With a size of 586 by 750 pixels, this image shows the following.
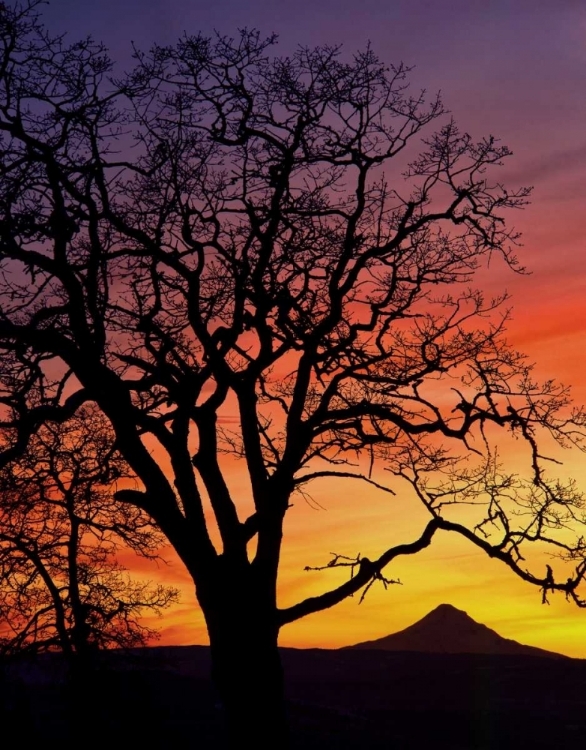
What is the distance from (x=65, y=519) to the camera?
22969mm

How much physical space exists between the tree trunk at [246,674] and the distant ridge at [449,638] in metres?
131

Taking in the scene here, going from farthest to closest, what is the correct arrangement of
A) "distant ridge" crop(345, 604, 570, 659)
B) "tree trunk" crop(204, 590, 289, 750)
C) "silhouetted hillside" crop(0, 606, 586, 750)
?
"distant ridge" crop(345, 604, 570, 659) → "silhouetted hillside" crop(0, 606, 586, 750) → "tree trunk" crop(204, 590, 289, 750)

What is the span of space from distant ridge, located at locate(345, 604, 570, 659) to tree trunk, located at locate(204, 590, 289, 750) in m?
131

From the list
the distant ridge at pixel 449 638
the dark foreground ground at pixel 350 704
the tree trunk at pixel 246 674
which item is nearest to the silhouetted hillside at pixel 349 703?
the dark foreground ground at pixel 350 704

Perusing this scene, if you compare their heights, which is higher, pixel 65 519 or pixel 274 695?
pixel 65 519

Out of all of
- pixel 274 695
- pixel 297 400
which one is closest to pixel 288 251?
pixel 297 400

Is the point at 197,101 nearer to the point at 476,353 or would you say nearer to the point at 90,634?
the point at 476,353

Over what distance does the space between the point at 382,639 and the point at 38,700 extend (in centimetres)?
9817

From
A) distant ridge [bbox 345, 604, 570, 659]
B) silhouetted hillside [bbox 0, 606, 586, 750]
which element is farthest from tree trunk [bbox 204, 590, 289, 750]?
distant ridge [bbox 345, 604, 570, 659]

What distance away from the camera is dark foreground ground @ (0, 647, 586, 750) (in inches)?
1024

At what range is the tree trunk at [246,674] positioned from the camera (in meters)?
12.6

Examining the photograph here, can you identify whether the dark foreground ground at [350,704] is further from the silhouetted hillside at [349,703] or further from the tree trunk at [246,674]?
the tree trunk at [246,674]

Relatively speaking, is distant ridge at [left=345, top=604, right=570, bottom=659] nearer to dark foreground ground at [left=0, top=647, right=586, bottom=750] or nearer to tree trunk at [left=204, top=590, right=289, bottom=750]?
dark foreground ground at [left=0, top=647, right=586, bottom=750]

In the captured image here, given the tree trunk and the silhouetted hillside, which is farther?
the silhouetted hillside
